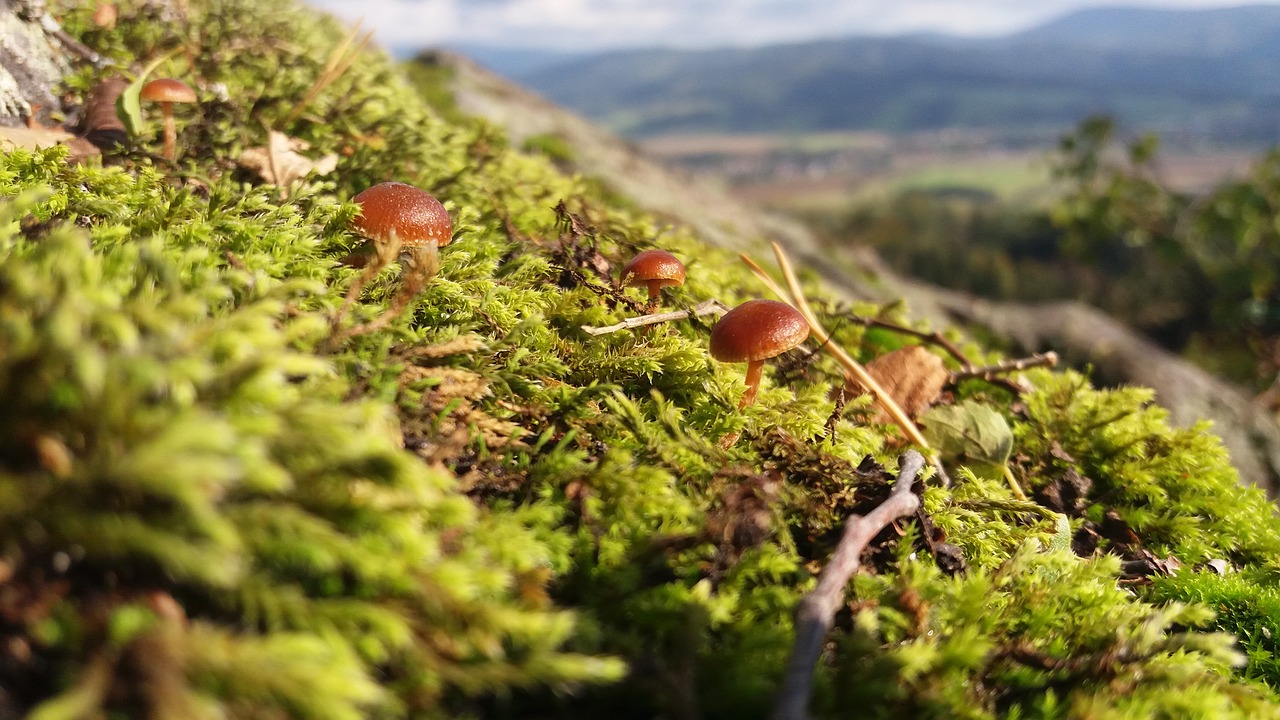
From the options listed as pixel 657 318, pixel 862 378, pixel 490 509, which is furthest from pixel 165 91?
pixel 862 378

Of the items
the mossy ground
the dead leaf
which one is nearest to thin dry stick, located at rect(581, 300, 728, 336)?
the mossy ground

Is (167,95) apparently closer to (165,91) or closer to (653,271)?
(165,91)

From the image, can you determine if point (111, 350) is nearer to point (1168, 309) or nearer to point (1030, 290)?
point (1168, 309)

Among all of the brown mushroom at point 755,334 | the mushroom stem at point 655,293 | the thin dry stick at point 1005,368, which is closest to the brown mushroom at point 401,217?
the mushroom stem at point 655,293

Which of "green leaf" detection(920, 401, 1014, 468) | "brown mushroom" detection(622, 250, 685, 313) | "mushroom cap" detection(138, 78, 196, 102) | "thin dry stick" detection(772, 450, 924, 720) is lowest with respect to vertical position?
"green leaf" detection(920, 401, 1014, 468)

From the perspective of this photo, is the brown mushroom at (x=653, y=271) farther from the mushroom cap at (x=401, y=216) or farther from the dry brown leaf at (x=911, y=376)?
the dry brown leaf at (x=911, y=376)

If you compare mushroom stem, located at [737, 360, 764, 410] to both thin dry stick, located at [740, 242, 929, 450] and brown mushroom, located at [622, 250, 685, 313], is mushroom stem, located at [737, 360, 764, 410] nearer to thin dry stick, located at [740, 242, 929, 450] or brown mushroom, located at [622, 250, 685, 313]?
thin dry stick, located at [740, 242, 929, 450]

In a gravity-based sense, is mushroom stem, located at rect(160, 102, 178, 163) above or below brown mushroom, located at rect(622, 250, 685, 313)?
above

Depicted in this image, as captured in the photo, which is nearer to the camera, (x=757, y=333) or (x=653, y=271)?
(x=757, y=333)
